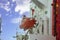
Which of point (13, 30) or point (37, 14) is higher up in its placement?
point (37, 14)

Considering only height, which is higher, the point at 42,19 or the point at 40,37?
the point at 42,19

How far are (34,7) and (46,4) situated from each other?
13 cm

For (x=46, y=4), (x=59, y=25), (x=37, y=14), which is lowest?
(x=59, y=25)

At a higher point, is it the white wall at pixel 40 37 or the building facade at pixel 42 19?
the building facade at pixel 42 19

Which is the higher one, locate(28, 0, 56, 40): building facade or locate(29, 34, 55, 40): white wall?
locate(28, 0, 56, 40): building facade

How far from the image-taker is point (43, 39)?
4.23ft

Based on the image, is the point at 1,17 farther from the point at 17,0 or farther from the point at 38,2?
the point at 38,2

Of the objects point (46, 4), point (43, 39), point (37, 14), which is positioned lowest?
point (43, 39)

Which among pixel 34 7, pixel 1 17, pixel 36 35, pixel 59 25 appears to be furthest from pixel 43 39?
pixel 1 17

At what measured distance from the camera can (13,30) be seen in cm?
127

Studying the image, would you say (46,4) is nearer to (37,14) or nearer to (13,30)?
(37,14)

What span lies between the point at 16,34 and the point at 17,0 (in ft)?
1.13

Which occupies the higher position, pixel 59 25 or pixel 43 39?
pixel 59 25

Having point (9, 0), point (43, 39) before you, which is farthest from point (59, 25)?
point (9, 0)
